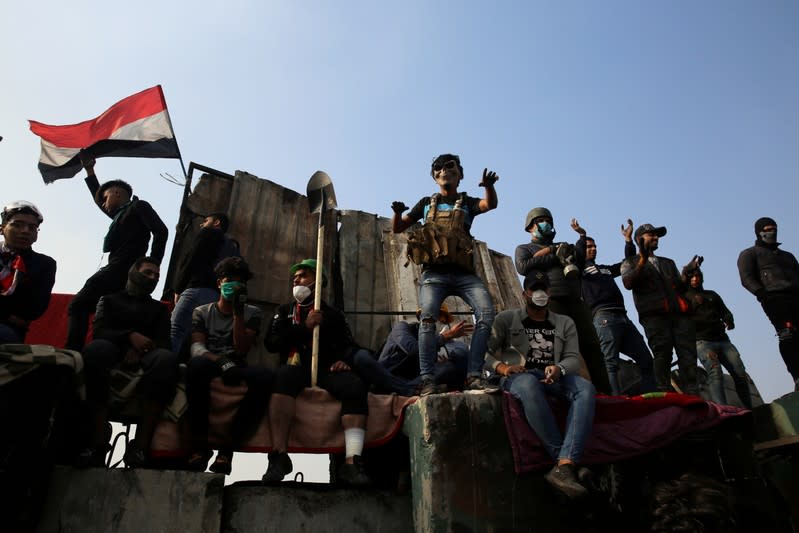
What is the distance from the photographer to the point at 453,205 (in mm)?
4617

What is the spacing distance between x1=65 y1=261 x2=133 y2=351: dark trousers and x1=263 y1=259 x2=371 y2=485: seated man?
1.33 m

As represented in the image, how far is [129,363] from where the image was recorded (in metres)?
3.52

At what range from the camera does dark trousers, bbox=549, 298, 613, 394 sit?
4594mm

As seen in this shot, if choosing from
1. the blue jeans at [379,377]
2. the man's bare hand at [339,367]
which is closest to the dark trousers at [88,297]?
the man's bare hand at [339,367]

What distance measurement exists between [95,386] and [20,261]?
3.76 ft

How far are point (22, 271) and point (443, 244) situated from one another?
288 centimetres

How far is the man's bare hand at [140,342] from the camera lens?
3.59 m

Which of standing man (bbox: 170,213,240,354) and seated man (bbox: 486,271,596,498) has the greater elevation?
standing man (bbox: 170,213,240,354)

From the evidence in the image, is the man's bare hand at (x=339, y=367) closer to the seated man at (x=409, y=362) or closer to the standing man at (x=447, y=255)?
the seated man at (x=409, y=362)

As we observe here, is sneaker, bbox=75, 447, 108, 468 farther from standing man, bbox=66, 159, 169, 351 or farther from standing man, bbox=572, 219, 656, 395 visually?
standing man, bbox=572, 219, 656, 395

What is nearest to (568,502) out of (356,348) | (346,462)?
(346,462)

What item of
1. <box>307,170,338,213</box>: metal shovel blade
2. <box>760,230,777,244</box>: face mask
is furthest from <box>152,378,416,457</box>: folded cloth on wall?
<box>760,230,777,244</box>: face mask

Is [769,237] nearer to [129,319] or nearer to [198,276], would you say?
[198,276]

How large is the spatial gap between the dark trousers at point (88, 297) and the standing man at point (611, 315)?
13.0 ft
